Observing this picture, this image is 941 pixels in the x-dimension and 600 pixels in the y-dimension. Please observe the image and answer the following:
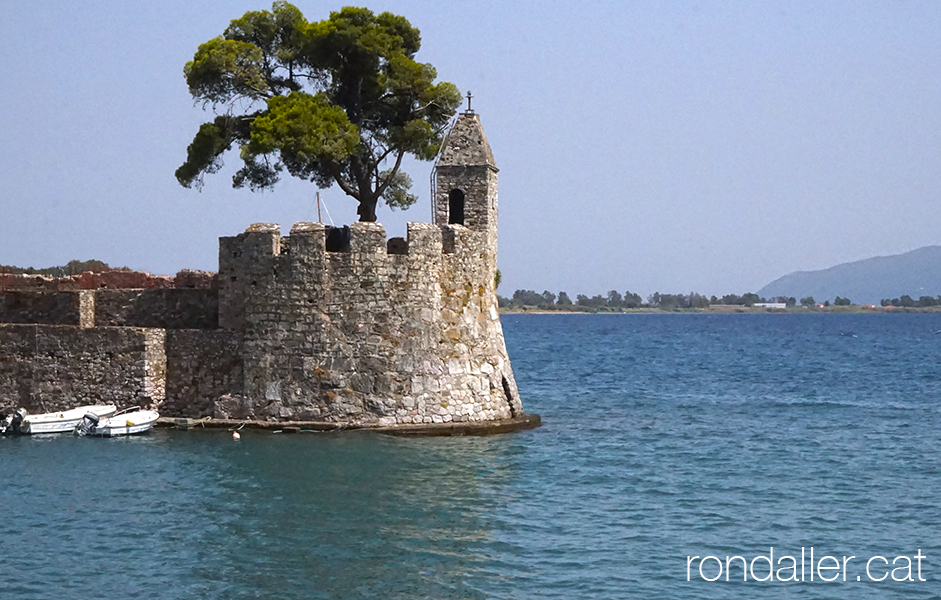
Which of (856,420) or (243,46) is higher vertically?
(243,46)

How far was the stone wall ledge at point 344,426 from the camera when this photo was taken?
25891 millimetres

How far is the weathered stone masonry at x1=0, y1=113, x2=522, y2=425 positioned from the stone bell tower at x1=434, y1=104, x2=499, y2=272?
55 mm

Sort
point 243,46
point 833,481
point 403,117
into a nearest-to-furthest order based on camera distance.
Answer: point 833,481 → point 243,46 → point 403,117

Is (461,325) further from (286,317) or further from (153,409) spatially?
(153,409)

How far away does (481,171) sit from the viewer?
1147 inches

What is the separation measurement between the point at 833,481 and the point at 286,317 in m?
12.7

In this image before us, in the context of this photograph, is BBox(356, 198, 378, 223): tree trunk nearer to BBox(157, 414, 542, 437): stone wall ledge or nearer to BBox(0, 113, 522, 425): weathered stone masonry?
BBox(0, 113, 522, 425): weathered stone masonry

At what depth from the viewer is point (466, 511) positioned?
20688 millimetres

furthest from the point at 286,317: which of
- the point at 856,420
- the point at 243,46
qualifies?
the point at 856,420

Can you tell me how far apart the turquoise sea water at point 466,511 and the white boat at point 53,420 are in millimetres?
599

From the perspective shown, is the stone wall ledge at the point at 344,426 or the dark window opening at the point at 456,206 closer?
the stone wall ledge at the point at 344,426

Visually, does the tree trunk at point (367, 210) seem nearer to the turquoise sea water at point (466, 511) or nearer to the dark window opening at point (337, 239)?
the dark window opening at point (337, 239)

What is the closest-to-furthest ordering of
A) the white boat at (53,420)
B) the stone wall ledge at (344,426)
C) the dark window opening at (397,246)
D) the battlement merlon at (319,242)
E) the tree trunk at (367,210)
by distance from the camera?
the stone wall ledge at (344,426) < the battlement merlon at (319,242) < the white boat at (53,420) < the dark window opening at (397,246) < the tree trunk at (367,210)

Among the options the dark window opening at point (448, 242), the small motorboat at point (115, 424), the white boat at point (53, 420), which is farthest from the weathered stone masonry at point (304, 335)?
the small motorboat at point (115, 424)
